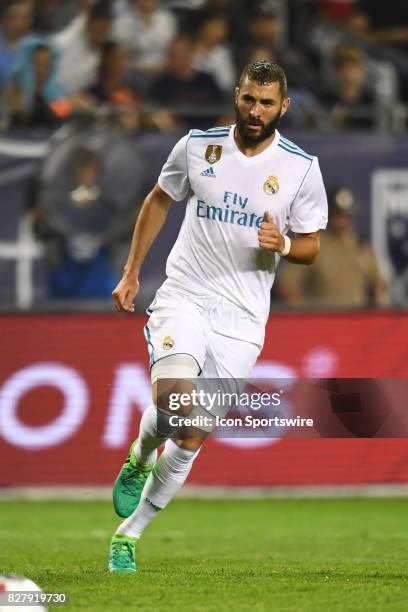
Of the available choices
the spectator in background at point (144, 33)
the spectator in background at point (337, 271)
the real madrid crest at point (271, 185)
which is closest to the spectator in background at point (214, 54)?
the spectator in background at point (144, 33)

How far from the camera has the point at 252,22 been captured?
13680mm

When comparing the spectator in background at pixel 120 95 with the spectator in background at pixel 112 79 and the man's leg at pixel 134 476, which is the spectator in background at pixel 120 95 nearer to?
the spectator in background at pixel 112 79

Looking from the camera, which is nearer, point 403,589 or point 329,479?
point 403,589

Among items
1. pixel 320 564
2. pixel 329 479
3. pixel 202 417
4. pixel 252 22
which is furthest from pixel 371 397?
pixel 252 22

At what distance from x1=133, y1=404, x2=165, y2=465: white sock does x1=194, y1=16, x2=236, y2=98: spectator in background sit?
7.11 metres

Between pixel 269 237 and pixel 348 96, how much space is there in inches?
306

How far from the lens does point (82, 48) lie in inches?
508

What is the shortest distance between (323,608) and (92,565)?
6.47 feet

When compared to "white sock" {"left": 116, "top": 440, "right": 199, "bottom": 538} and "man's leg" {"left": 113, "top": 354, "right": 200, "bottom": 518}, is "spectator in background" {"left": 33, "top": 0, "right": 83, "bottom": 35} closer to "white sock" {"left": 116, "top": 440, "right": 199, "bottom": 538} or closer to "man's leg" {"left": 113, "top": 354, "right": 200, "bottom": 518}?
"man's leg" {"left": 113, "top": 354, "right": 200, "bottom": 518}

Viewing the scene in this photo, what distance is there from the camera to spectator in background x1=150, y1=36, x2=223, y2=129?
1323cm

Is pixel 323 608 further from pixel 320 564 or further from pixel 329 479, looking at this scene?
pixel 329 479

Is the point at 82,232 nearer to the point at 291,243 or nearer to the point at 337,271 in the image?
the point at 337,271

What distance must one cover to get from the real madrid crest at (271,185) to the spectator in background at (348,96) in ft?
21.8

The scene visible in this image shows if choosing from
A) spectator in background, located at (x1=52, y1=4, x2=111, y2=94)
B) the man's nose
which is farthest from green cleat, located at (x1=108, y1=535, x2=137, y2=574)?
spectator in background, located at (x1=52, y1=4, x2=111, y2=94)
